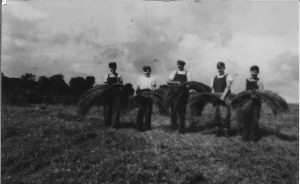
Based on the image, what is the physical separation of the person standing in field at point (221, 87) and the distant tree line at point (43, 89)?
2777 mm

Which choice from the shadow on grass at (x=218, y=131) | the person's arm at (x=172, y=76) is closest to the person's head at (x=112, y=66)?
the person's arm at (x=172, y=76)

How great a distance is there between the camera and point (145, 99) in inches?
298

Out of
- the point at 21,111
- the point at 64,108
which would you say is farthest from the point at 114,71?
the point at 21,111

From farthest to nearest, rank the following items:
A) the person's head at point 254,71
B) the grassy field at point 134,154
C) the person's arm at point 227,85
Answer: the person's arm at point 227,85 → the person's head at point 254,71 → the grassy field at point 134,154

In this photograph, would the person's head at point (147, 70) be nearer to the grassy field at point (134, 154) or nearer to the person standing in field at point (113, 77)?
the person standing in field at point (113, 77)

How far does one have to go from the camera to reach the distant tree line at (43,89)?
7.60m

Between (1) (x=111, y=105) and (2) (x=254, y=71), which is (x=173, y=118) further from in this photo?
(2) (x=254, y=71)

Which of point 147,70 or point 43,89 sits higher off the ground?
point 147,70

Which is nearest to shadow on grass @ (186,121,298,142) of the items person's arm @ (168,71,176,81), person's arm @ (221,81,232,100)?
person's arm @ (221,81,232,100)

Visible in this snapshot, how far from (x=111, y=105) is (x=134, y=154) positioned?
1789mm

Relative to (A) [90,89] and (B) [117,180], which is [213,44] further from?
(B) [117,180]

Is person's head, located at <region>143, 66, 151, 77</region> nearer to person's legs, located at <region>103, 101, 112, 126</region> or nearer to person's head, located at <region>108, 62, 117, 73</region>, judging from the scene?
person's head, located at <region>108, 62, 117, 73</region>

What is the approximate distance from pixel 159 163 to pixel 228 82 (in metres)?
2.47

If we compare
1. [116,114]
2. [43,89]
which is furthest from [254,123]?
[43,89]
